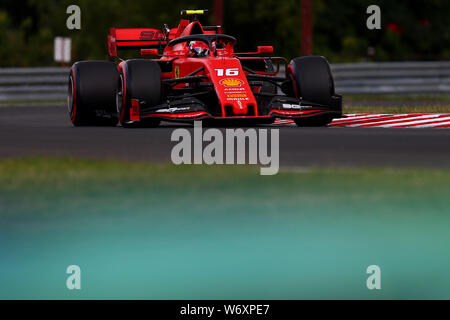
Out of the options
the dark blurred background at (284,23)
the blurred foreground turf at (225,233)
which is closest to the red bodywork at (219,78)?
the blurred foreground turf at (225,233)

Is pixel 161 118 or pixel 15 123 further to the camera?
pixel 15 123

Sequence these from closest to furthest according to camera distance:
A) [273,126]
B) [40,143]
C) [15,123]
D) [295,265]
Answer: [295,265], [40,143], [273,126], [15,123]

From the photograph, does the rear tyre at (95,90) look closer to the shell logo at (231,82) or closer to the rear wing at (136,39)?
the rear wing at (136,39)

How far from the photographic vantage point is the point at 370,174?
1005cm

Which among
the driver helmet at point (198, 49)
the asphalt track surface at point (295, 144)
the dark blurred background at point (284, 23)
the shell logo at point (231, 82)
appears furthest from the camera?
the dark blurred background at point (284, 23)

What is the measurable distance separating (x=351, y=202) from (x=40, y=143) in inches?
231

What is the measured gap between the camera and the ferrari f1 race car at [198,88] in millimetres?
14625

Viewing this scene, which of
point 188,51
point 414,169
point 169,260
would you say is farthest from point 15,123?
point 169,260

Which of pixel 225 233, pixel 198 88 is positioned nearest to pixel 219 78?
pixel 198 88

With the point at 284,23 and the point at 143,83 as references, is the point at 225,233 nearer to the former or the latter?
the point at 143,83

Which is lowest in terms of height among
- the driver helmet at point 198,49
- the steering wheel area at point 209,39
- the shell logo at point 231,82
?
the shell logo at point 231,82

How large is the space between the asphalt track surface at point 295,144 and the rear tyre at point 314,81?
1.45ft

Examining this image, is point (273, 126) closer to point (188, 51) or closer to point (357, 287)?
point (188, 51)
